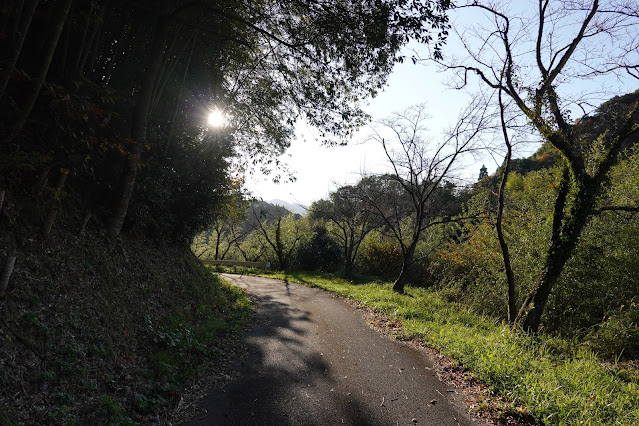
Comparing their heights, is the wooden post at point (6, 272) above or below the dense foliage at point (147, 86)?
below

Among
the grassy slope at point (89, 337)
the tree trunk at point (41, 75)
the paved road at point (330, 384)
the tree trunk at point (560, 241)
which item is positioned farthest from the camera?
the tree trunk at point (560, 241)

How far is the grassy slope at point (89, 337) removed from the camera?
2.85 metres

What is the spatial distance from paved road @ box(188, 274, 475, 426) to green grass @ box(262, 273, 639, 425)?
714 mm

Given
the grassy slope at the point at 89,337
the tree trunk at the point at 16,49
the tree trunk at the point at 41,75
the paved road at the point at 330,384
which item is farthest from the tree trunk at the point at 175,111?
the paved road at the point at 330,384

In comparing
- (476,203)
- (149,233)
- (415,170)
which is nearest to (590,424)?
(149,233)

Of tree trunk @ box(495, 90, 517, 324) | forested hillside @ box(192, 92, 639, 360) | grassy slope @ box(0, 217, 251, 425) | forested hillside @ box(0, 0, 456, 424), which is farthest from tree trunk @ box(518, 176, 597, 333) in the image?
grassy slope @ box(0, 217, 251, 425)

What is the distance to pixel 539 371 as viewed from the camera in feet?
15.6

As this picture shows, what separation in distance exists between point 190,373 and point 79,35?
18.5 ft

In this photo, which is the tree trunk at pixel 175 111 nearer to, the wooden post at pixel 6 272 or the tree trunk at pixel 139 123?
the tree trunk at pixel 139 123

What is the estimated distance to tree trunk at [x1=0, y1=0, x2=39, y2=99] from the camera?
353 cm

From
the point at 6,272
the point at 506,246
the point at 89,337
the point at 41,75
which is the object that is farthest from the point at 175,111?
the point at 506,246

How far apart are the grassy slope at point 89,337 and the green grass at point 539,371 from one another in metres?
4.36

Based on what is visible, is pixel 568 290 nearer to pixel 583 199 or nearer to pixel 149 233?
pixel 583 199

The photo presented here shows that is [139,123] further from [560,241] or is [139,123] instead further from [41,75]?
[560,241]
